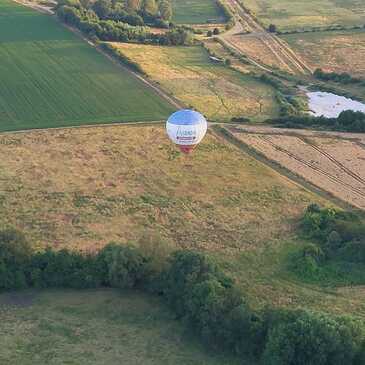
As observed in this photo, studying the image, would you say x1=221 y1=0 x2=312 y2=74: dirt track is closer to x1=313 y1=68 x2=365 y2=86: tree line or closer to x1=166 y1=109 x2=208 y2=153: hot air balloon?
x1=313 y1=68 x2=365 y2=86: tree line

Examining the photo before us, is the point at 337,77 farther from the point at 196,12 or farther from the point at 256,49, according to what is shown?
the point at 196,12

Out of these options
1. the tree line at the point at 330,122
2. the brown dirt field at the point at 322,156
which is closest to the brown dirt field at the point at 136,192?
the brown dirt field at the point at 322,156

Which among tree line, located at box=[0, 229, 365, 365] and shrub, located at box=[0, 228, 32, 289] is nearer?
tree line, located at box=[0, 229, 365, 365]

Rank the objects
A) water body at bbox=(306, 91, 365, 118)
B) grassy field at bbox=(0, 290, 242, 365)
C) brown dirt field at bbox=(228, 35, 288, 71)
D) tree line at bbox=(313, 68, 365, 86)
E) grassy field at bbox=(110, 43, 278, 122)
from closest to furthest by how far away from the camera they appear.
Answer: grassy field at bbox=(0, 290, 242, 365) < grassy field at bbox=(110, 43, 278, 122) < water body at bbox=(306, 91, 365, 118) < tree line at bbox=(313, 68, 365, 86) < brown dirt field at bbox=(228, 35, 288, 71)

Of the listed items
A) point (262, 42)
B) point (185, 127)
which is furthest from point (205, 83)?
point (185, 127)

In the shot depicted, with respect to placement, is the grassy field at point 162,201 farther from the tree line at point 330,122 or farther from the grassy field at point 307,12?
the grassy field at point 307,12

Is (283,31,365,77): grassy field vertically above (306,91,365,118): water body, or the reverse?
(283,31,365,77): grassy field

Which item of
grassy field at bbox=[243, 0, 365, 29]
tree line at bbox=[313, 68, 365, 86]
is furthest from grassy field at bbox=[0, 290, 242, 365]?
grassy field at bbox=[243, 0, 365, 29]

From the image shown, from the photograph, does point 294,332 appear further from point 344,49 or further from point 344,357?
point 344,49
